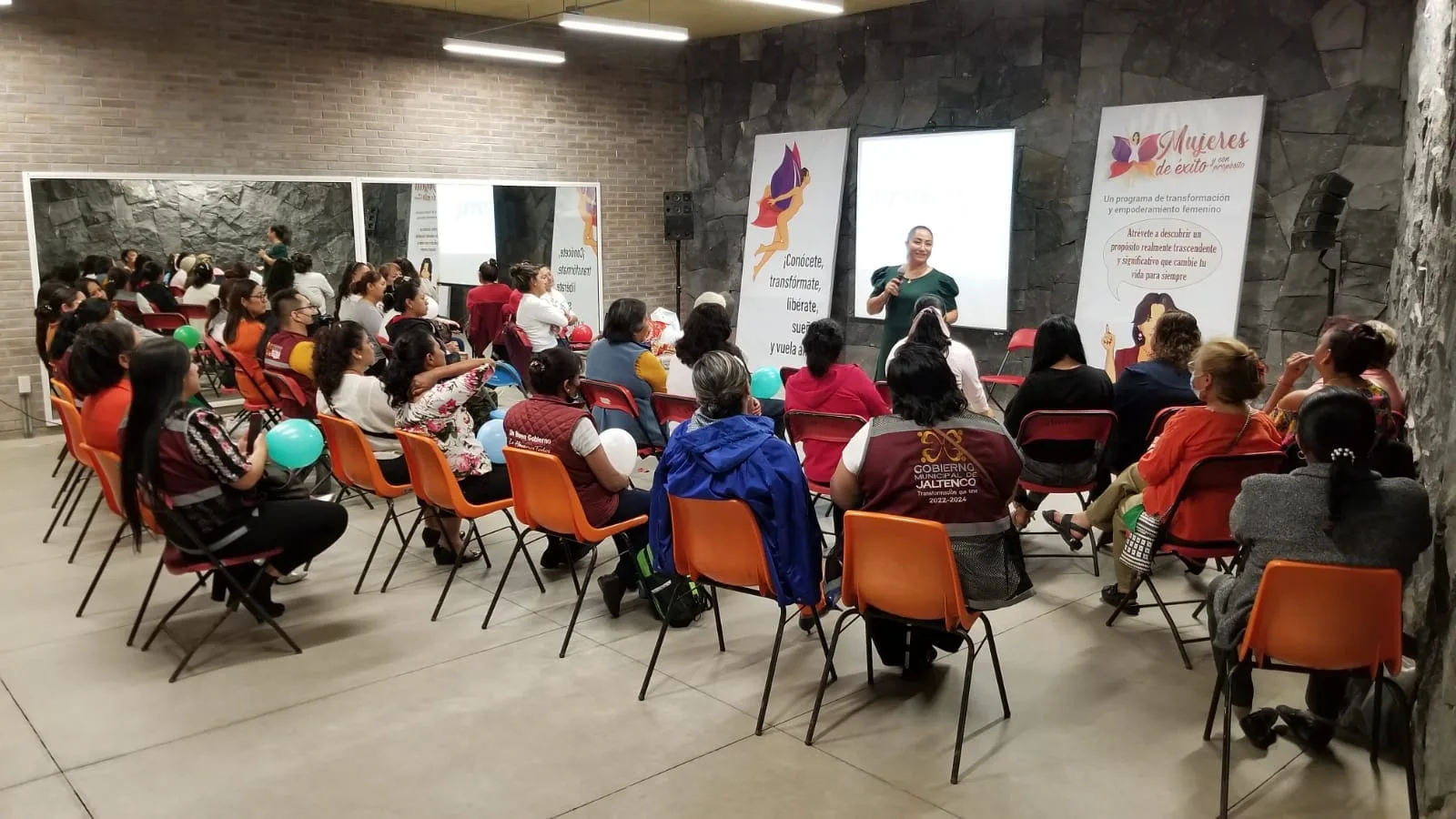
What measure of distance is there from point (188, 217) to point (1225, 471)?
8.04m

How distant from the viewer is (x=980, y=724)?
317 centimetres

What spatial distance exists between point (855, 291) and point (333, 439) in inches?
238

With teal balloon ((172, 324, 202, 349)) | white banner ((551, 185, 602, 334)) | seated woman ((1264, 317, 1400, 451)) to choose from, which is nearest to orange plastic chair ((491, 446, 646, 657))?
seated woman ((1264, 317, 1400, 451))

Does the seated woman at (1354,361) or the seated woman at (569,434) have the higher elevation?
the seated woman at (1354,361)

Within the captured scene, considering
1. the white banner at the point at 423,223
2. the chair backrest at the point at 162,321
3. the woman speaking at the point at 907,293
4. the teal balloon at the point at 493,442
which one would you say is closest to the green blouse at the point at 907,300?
the woman speaking at the point at 907,293

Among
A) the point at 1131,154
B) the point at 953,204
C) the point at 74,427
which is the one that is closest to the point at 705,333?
the point at 74,427

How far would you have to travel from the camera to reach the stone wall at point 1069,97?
255 inches

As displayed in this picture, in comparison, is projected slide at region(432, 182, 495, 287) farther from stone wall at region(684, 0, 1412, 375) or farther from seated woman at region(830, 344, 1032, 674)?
seated woman at region(830, 344, 1032, 674)

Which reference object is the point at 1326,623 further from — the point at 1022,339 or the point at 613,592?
the point at 1022,339

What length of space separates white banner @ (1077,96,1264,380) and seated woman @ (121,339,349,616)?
527 cm

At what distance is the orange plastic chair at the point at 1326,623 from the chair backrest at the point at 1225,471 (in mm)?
757

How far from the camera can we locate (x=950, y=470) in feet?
9.46

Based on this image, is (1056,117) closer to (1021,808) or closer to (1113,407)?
(1113,407)

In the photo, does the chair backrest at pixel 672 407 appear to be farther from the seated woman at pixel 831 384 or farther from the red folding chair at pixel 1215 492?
the red folding chair at pixel 1215 492
